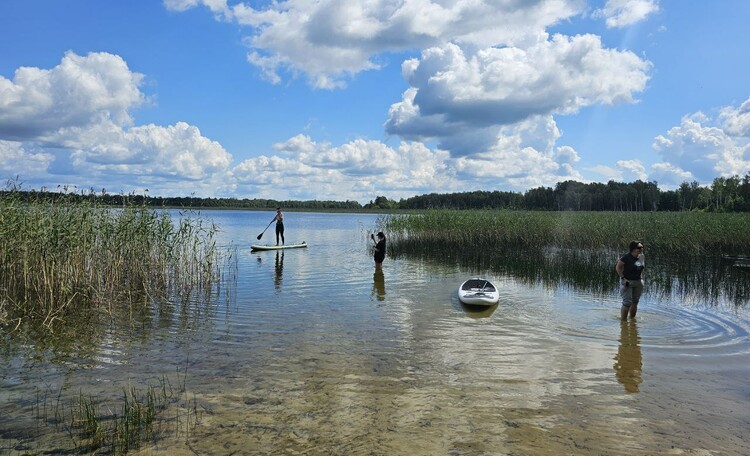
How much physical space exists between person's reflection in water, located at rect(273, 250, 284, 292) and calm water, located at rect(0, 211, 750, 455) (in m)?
2.68

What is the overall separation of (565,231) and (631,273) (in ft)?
53.6

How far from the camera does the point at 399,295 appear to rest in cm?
1376

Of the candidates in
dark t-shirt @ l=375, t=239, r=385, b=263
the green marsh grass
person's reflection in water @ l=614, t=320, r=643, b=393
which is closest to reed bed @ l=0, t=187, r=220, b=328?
the green marsh grass

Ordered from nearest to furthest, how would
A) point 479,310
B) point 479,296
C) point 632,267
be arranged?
point 632,267 < point 479,310 < point 479,296

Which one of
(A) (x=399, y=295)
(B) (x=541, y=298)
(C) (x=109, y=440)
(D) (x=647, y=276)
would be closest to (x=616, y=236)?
(D) (x=647, y=276)

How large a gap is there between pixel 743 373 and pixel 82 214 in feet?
45.7

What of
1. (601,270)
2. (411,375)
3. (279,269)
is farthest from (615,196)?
(411,375)

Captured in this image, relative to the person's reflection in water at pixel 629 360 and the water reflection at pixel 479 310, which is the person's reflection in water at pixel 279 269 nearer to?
the water reflection at pixel 479 310

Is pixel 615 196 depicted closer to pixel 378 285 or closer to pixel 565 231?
pixel 565 231

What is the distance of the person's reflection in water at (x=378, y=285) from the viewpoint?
541 inches

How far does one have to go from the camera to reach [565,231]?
1012 inches

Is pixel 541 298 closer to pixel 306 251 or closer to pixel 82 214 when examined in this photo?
pixel 82 214

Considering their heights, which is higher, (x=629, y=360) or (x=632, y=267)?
(x=632, y=267)

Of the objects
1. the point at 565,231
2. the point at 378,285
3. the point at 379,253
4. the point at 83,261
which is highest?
the point at 565,231
